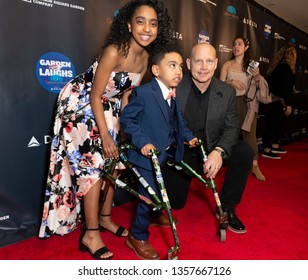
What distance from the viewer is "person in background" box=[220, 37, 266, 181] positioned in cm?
370

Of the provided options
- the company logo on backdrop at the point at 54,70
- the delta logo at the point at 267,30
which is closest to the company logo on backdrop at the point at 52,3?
the company logo on backdrop at the point at 54,70

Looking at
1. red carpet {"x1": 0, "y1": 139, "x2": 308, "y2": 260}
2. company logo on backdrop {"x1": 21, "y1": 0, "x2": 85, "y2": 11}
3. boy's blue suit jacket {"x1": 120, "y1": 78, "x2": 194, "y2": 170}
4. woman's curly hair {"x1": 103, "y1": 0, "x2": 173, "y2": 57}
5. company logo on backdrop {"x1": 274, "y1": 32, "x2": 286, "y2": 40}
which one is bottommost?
red carpet {"x1": 0, "y1": 139, "x2": 308, "y2": 260}

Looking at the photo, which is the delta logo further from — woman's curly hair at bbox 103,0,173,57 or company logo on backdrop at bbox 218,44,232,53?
woman's curly hair at bbox 103,0,173,57

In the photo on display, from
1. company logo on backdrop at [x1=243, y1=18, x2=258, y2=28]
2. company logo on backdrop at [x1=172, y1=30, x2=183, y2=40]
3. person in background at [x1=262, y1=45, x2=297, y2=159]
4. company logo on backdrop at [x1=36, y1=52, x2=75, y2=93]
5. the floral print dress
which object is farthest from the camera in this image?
company logo on backdrop at [x1=243, y1=18, x2=258, y2=28]

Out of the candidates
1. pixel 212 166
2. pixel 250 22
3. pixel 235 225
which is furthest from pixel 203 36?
pixel 235 225

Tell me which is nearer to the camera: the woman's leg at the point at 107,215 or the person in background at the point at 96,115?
the person in background at the point at 96,115

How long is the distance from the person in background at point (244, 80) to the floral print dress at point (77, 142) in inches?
79.7

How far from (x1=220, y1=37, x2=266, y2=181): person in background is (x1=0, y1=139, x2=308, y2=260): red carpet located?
827 millimetres

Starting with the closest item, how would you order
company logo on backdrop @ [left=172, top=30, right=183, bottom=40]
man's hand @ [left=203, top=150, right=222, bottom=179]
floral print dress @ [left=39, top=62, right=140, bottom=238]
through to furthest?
1. floral print dress @ [left=39, top=62, right=140, bottom=238]
2. man's hand @ [left=203, top=150, right=222, bottom=179]
3. company logo on backdrop @ [left=172, top=30, right=183, bottom=40]

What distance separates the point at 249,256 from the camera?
2.01m

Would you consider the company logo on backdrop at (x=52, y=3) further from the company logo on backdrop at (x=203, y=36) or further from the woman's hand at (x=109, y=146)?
the company logo on backdrop at (x=203, y=36)

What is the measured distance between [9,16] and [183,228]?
194 centimetres

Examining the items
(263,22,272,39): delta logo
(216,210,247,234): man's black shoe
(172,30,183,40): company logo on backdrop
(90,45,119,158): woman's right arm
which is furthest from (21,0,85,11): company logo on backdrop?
(263,22,272,39): delta logo

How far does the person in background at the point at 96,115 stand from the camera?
1.86 m
